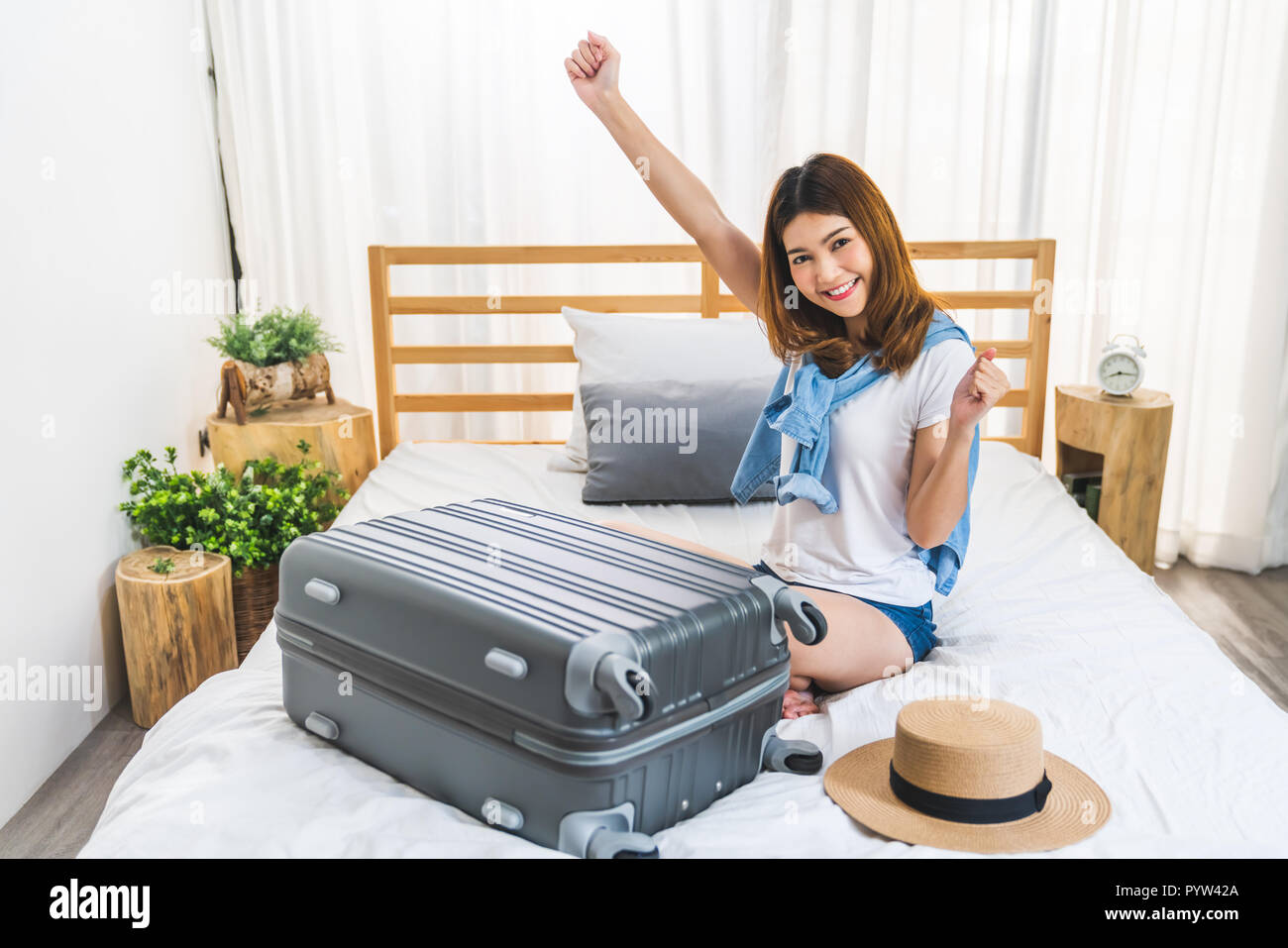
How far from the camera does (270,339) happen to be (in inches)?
109

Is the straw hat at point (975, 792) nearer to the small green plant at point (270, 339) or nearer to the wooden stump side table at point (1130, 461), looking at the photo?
the wooden stump side table at point (1130, 461)

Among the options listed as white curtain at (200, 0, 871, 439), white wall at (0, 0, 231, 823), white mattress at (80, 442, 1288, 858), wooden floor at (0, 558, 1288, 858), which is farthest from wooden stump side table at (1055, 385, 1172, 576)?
white wall at (0, 0, 231, 823)

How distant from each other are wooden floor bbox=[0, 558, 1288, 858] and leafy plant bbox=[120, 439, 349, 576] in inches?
15.5

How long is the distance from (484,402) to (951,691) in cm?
183

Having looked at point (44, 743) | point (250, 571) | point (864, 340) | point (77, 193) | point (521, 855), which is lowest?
point (44, 743)

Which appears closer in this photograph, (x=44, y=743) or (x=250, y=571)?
(x=44, y=743)

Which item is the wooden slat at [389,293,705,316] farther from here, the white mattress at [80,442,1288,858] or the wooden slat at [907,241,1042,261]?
the white mattress at [80,442,1288,858]

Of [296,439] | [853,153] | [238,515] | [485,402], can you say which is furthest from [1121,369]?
[238,515]

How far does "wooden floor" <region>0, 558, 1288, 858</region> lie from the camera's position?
186 centimetres

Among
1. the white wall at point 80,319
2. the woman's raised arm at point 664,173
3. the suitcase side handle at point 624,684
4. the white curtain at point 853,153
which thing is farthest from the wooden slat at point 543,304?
the suitcase side handle at point 624,684

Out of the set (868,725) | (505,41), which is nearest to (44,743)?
(868,725)
